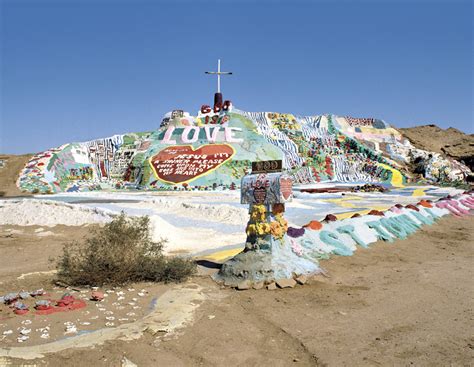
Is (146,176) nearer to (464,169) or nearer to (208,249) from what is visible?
(208,249)

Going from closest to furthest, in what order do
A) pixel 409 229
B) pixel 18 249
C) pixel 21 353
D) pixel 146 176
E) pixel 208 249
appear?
pixel 21 353, pixel 208 249, pixel 18 249, pixel 409 229, pixel 146 176

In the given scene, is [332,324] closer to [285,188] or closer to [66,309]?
[285,188]

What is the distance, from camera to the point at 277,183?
7047 millimetres

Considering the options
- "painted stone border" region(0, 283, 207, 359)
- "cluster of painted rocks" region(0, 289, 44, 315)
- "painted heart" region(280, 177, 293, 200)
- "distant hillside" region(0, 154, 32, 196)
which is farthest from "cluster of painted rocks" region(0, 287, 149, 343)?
"distant hillside" region(0, 154, 32, 196)

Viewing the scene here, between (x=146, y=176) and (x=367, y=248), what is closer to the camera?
(x=367, y=248)

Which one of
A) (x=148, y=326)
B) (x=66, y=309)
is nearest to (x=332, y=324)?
(x=148, y=326)

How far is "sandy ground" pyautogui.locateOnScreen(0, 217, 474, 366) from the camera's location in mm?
4141

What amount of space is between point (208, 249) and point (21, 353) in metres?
5.92

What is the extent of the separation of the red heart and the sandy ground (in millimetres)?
19238

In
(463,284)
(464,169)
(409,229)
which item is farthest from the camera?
(464,169)

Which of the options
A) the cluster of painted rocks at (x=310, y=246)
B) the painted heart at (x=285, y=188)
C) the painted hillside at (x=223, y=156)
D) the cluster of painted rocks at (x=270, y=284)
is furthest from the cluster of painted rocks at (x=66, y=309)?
the painted hillside at (x=223, y=156)

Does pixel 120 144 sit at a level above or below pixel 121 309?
above

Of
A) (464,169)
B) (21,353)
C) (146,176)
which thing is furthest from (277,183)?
(464,169)

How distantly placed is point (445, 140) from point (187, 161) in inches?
1502
